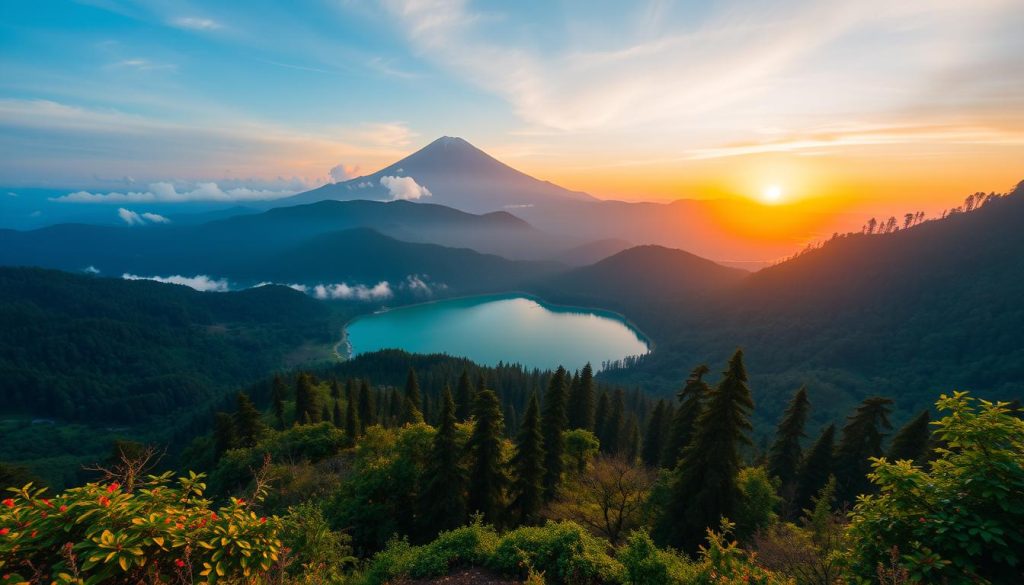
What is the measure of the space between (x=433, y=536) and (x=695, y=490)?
13755 mm

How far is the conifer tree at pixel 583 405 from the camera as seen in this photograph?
143 ft

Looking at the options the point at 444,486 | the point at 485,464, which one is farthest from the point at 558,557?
the point at 485,464

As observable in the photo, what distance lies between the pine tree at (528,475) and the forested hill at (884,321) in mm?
109430

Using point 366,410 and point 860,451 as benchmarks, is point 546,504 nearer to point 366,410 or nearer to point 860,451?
point 860,451

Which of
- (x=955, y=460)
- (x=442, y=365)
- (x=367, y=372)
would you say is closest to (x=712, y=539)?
(x=955, y=460)

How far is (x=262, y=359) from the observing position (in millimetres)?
175500

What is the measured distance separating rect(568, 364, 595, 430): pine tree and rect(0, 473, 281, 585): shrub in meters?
39.2

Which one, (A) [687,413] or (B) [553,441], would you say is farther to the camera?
(A) [687,413]

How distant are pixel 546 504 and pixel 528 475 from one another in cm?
394

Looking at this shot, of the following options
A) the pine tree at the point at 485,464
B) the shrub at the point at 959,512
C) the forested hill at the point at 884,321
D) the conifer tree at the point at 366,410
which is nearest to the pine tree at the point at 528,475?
the pine tree at the point at 485,464

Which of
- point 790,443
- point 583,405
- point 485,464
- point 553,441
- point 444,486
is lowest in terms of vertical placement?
point 583,405

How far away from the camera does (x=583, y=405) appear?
4378cm

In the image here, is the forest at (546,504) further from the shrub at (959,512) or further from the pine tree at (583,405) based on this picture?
the pine tree at (583,405)

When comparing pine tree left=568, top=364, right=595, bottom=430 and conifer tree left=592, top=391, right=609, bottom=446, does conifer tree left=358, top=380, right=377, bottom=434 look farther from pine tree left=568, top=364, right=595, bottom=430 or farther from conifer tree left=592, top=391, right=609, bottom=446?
conifer tree left=592, top=391, right=609, bottom=446
